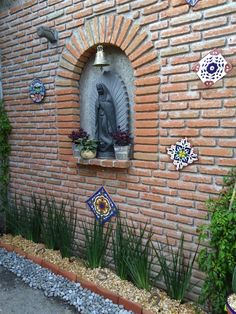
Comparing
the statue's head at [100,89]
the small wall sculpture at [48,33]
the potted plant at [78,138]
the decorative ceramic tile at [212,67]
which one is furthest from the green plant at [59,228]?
the decorative ceramic tile at [212,67]

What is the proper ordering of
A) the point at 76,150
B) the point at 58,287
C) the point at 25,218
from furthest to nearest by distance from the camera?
the point at 25,218, the point at 76,150, the point at 58,287

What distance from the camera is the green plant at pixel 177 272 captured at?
103 inches

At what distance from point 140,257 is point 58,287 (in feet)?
3.04

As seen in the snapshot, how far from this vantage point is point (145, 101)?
111 inches

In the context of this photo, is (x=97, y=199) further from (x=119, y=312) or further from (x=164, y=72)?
(x=164, y=72)

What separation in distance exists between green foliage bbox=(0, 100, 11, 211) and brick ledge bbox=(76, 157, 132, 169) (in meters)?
1.52

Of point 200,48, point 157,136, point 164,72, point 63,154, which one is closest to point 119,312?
point 157,136

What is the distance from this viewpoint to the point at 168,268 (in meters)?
2.73

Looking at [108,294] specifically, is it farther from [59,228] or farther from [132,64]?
[132,64]

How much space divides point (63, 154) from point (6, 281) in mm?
1529

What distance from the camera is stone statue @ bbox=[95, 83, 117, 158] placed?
323 centimetres

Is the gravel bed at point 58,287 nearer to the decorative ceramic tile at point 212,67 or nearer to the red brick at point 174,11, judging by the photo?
the decorative ceramic tile at point 212,67

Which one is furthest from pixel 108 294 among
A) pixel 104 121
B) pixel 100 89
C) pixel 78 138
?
pixel 100 89

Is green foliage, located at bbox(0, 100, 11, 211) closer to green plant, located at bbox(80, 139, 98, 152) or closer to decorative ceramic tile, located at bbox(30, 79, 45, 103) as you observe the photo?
decorative ceramic tile, located at bbox(30, 79, 45, 103)
